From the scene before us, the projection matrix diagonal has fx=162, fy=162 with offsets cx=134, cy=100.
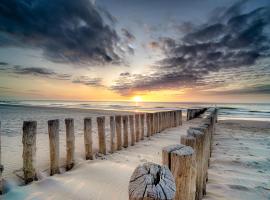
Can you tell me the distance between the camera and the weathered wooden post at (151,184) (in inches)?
37.6

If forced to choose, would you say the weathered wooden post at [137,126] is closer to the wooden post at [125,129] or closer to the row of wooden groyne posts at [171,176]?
the wooden post at [125,129]

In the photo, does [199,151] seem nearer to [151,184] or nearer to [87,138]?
[151,184]

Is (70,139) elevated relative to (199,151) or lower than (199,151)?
lower

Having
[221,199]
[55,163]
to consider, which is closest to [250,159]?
[221,199]

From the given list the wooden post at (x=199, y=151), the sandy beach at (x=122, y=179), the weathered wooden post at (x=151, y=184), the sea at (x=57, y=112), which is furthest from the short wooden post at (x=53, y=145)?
the sea at (x=57, y=112)

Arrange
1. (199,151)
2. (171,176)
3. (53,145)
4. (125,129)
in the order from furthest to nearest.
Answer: (125,129), (53,145), (199,151), (171,176)

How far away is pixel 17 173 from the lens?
3.64 meters

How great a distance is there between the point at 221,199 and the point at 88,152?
129 inches

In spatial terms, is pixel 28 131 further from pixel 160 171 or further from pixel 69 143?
pixel 160 171

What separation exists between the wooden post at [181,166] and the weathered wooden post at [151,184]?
1.38ft

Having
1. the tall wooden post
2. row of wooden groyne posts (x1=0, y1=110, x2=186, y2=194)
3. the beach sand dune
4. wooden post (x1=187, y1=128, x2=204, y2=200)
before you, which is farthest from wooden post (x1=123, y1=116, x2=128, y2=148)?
wooden post (x1=187, y1=128, x2=204, y2=200)

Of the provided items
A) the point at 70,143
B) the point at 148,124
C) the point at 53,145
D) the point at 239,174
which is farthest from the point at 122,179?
the point at 148,124

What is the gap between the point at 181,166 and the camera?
1552mm

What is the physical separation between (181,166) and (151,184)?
2.10 ft
